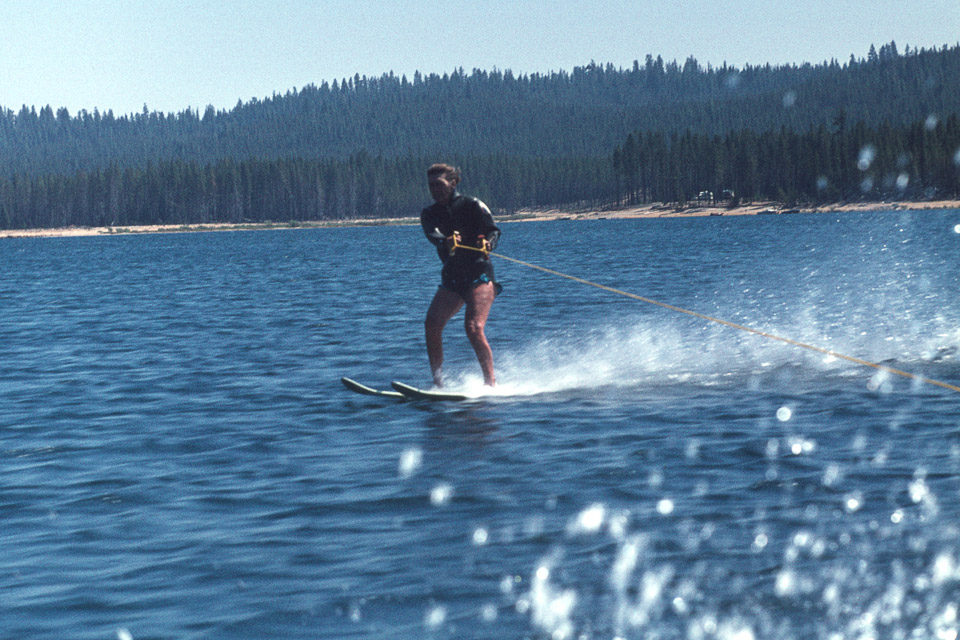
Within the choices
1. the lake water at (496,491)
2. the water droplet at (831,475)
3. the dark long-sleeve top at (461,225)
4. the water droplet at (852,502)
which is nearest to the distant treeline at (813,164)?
the lake water at (496,491)

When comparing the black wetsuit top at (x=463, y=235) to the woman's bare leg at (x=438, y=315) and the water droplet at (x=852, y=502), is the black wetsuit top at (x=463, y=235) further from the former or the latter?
the water droplet at (x=852, y=502)

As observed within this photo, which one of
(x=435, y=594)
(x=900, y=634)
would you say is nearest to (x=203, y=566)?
(x=435, y=594)

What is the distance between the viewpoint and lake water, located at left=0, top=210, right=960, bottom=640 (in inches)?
217

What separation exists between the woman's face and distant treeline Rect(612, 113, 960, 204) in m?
145

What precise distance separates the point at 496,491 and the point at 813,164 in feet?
527

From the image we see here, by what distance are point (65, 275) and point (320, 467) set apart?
2188 inches

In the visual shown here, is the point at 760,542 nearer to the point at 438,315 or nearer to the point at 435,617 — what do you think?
the point at 435,617

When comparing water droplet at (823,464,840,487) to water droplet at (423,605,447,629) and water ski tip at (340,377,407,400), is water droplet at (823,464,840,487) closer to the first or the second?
water droplet at (423,605,447,629)

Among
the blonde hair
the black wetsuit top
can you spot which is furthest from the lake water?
the blonde hair

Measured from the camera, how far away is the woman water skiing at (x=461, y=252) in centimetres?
1223

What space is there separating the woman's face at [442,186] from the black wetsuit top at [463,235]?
0.12 metres

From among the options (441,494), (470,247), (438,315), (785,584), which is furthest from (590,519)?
(438,315)

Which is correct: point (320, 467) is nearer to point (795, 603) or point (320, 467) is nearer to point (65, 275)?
point (795, 603)

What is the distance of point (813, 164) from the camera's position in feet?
522
